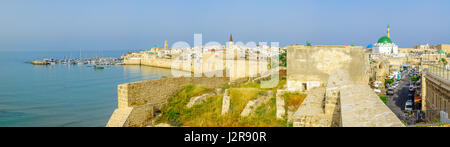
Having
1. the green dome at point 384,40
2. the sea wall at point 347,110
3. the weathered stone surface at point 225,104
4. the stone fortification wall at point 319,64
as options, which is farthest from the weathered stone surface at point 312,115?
the green dome at point 384,40

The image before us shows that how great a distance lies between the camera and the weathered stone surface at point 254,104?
8.32 m

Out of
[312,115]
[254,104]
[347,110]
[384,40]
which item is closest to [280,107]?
[254,104]

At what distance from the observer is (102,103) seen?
1828 centimetres

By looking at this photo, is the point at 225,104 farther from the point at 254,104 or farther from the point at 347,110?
the point at 347,110

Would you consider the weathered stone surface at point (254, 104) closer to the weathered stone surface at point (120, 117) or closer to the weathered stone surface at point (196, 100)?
→ the weathered stone surface at point (196, 100)

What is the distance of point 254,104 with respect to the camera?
8555mm

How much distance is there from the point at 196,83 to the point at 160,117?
2.75 m

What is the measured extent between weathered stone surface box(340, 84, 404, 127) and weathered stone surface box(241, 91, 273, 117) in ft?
12.7

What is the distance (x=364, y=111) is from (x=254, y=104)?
534 centimetres

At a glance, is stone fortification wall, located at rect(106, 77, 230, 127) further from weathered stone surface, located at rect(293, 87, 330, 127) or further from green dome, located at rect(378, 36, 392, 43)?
green dome, located at rect(378, 36, 392, 43)
